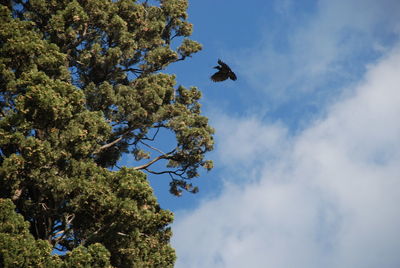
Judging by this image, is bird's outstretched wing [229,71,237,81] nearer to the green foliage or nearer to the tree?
the tree

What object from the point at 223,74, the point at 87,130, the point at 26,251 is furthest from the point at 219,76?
the point at 26,251

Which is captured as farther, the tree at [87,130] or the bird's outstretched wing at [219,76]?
the bird's outstretched wing at [219,76]

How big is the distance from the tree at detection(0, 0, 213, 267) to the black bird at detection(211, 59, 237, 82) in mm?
1688

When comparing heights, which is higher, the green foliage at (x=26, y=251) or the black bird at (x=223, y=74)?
the black bird at (x=223, y=74)

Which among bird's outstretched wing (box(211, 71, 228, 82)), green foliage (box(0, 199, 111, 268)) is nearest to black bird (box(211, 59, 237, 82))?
bird's outstretched wing (box(211, 71, 228, 82))

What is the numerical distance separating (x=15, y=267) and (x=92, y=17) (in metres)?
8.55

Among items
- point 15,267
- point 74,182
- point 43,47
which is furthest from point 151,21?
point 15,267

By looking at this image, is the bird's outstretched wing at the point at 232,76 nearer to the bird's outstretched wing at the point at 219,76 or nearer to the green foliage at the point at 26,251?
the bird's outstretched wing at the point at 219,76

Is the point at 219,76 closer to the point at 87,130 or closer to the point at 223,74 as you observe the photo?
the point at 223,74

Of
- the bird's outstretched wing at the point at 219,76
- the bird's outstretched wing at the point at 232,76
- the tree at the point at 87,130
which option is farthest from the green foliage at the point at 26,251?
the bird's outstretched wing at the point at 232,76

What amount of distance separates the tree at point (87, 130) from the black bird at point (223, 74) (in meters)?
1.69

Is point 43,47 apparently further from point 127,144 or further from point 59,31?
point 127,144

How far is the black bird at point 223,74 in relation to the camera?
1541 centimetres

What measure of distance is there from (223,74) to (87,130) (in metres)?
4.29
